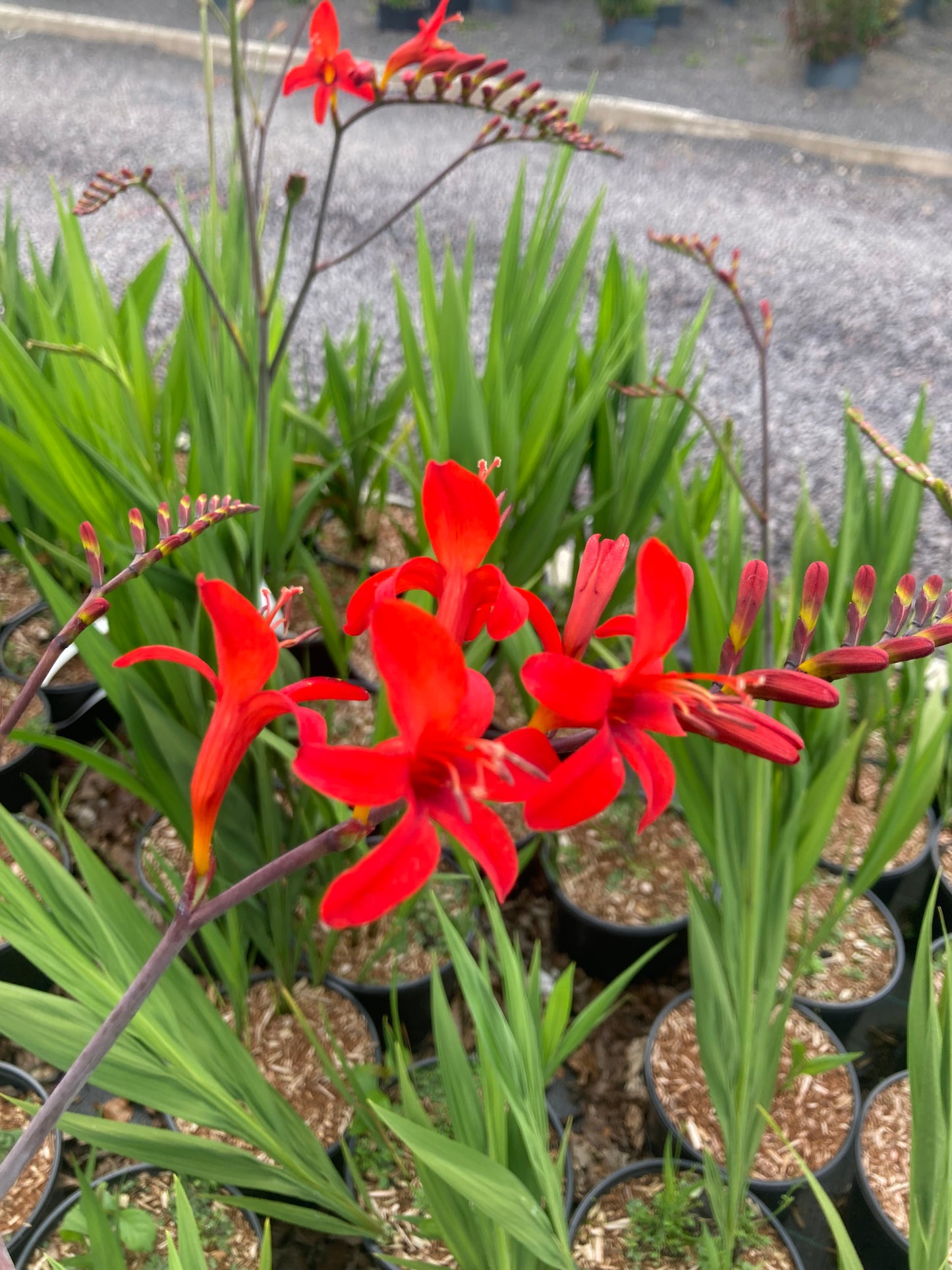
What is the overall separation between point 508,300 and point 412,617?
3.66 ft

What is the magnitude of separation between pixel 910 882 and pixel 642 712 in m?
1.24

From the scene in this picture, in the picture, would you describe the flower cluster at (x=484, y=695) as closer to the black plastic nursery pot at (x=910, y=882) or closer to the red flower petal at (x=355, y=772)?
the red flower petal at (x=355, y=772)

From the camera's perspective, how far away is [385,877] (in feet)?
0.99

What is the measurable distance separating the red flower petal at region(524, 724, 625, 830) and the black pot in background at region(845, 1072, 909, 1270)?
0.87 meters

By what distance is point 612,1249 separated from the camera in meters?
0.91

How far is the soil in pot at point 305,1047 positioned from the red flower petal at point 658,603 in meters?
0.84

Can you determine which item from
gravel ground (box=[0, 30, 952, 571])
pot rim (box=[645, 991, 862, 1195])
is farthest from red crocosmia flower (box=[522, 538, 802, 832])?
gravel ground (box=[0, 30, 952, 571])

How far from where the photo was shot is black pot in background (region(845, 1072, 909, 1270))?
0.92 m

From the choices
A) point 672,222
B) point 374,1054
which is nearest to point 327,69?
point 374,1054

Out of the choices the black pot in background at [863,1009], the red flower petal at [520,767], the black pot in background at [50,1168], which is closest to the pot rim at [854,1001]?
the black pot in background at [863,1009]

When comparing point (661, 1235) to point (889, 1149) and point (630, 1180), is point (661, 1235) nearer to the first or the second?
point (630, 1180)

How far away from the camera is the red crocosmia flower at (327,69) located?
1040mm

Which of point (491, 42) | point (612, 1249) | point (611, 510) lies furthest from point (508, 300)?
point (491, 42)

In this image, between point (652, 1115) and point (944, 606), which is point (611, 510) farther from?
point (944, 606)
